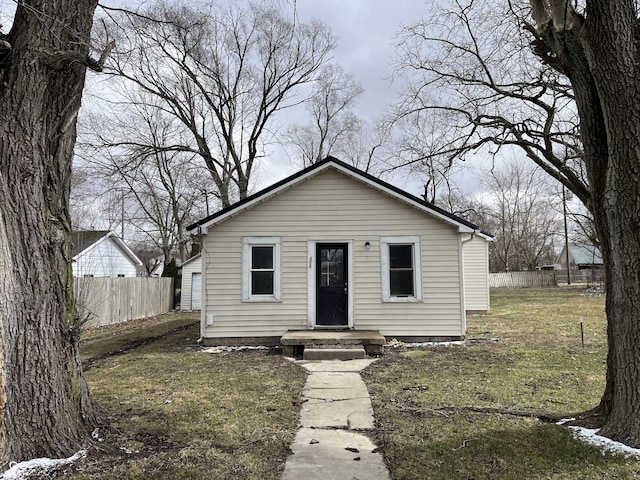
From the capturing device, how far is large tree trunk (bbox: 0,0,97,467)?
3.44 meters

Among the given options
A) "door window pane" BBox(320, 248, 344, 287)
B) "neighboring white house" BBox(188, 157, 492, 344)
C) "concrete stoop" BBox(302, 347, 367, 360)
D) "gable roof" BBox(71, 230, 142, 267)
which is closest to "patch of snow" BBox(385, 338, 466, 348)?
"neighboring white house" BBox(188, 157, 492, 344)

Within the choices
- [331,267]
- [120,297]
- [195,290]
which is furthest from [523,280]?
[120,297]

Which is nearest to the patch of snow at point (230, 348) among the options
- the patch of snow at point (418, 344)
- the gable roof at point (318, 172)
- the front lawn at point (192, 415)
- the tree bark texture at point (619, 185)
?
the front lawn at point (192, 415)

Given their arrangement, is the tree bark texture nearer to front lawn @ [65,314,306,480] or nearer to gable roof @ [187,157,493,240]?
front lawn @ [65,314,306,480]

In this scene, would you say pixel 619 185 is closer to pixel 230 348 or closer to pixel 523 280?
pixel 230 348

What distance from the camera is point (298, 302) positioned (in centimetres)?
1016

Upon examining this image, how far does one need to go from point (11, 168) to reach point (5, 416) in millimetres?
1982

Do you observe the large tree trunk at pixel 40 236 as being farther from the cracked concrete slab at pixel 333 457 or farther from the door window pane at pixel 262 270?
the door window pane at pixel 262 270

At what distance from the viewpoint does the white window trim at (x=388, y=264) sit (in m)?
10.1

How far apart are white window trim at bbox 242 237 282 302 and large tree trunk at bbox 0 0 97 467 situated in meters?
6.08

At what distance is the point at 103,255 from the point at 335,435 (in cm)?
2376

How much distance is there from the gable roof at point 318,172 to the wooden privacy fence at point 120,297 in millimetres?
4865

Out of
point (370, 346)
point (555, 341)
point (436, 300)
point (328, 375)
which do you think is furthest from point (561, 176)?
point (328, 375)

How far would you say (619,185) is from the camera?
12.6ft
